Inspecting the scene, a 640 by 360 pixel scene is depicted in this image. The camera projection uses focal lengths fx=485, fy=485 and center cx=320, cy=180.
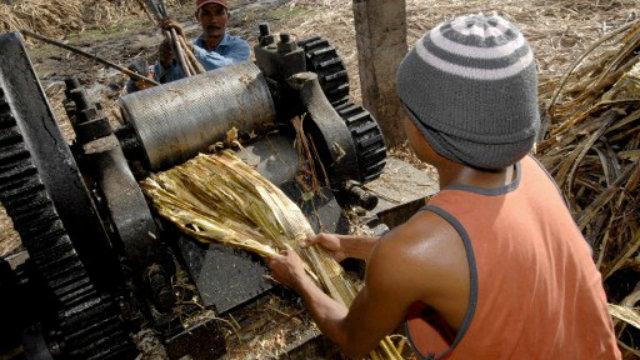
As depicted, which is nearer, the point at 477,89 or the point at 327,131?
the point at 477,89

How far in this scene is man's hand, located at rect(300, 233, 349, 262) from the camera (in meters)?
2.69

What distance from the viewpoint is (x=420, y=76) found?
4.90 ft

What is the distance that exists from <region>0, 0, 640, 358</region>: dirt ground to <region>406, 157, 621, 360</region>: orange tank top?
353cm

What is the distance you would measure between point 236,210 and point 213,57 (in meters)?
2.97

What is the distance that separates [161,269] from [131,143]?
2.75 ft

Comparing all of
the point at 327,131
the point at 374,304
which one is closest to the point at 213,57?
the point at 327,131

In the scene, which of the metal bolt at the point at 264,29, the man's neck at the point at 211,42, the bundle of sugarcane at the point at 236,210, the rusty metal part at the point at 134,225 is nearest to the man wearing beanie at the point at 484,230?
the bundle of sugarcane at the point at 236,210

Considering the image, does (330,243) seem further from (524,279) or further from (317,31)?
(317,31)

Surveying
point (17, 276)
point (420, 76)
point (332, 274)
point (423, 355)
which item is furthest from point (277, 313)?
point (420, 76)

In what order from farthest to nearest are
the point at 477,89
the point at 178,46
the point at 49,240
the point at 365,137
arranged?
the point at 178,46, the point at 365,137, the point at 49,240, the point at 477,89

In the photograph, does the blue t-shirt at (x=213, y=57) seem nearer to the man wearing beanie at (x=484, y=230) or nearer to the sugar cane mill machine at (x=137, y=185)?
the sugar cane mill machine at (x=137, y=185)

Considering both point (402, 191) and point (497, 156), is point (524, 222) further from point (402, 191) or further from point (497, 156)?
point (402, 191)

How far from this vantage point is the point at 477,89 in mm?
1399

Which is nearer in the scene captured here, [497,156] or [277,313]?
[497,156]
